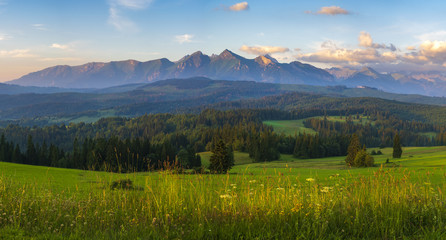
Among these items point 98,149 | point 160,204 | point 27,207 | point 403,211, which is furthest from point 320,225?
point 98,149

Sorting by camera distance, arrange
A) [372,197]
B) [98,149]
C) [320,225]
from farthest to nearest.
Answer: [98,149]
[372,197]
[320,225]

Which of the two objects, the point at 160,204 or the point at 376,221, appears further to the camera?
the point at 160,204

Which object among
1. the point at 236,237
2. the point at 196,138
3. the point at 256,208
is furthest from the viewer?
the point at 196,138

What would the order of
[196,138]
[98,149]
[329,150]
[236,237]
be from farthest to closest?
[196,138] → [329,150] → [98,149] → [236,237]

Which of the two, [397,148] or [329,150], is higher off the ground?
[397,148]

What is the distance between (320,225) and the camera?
27.5 ft

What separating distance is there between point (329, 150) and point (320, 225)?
150 metres

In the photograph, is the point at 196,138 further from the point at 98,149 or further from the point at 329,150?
the point at 98,149

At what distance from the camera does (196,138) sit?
194875 millimetres

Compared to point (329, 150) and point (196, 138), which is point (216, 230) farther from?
point (196, 138)

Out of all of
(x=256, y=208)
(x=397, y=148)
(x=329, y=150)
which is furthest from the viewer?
(x=329, y=150)

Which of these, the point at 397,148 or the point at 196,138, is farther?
the point at 196,138

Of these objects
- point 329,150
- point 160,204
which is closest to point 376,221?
point 160,204

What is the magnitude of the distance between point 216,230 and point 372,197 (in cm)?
622
